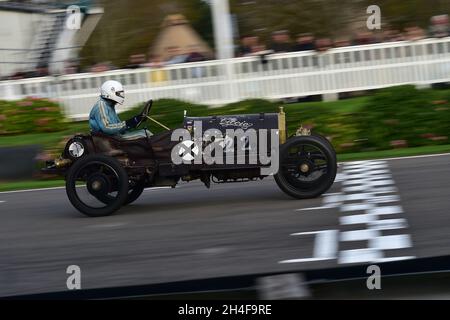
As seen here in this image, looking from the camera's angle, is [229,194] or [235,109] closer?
[229,194]

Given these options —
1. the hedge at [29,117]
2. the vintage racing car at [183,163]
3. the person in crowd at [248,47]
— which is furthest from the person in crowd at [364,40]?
the vintage racing car at [183,163]

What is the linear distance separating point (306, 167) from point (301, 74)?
25.9ft

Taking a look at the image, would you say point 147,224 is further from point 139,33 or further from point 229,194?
point 139,33

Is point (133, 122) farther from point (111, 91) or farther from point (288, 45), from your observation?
point (288, 45)

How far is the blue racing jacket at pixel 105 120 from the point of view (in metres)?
10.1

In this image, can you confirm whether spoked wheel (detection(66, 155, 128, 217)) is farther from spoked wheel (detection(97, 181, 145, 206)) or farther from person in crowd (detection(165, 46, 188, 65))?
person in crowd (detection(165, 46, 188, 65))

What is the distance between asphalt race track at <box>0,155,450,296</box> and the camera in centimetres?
A: 738

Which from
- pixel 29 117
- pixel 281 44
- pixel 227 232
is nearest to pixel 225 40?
pixel 281 44

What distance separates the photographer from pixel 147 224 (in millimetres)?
9664

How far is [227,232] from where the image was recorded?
347 inches

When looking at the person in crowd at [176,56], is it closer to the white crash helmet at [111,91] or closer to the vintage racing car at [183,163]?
the white crash helmet at [111,91]
